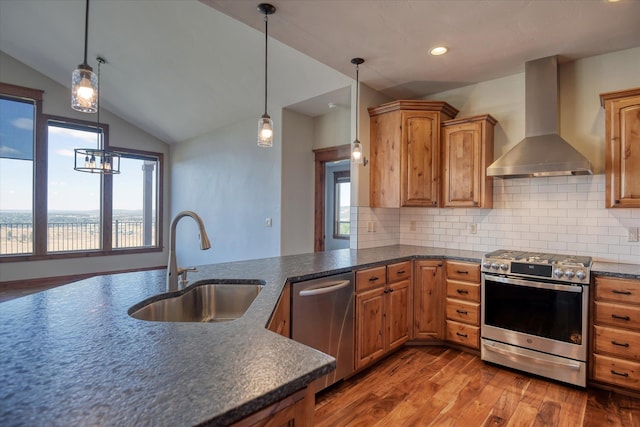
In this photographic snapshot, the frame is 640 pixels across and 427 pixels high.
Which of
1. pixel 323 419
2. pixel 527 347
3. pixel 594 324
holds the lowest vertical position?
pixel 323 419

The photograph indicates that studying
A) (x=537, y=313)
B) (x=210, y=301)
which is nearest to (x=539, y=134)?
(x=537, y=313)

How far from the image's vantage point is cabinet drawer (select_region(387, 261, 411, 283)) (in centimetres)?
291

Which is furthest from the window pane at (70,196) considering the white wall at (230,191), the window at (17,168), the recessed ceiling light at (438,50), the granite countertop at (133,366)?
the recessed ceiling light at (438,50)

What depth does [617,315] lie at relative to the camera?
2338 millimetres

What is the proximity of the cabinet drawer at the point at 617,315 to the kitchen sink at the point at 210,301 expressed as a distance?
94.7 inches

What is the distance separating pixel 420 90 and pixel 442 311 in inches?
94.3

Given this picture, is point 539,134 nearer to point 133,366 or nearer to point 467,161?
point 467,161

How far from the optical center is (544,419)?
2086 mm

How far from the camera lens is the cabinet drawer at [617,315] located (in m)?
2.29

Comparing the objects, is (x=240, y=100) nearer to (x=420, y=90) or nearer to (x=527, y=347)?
(x=420, y=90)

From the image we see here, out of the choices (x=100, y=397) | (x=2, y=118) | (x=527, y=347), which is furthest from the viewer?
(x=2, y=118)

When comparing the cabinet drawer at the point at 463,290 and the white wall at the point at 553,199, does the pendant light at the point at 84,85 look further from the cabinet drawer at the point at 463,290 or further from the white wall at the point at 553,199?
the cabinet drawer at the point at 463,290

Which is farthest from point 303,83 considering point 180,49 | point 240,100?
point 180,49

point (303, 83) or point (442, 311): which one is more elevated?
point (303, 83)
